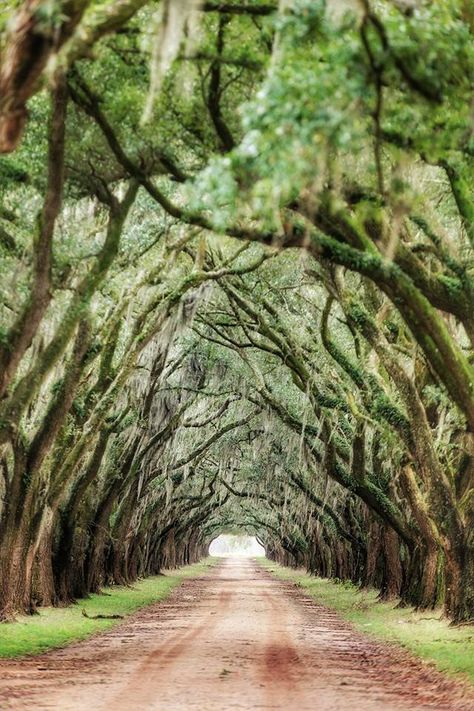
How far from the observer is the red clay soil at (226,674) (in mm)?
9625

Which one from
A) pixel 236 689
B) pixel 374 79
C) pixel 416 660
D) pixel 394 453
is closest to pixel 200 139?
pixel 374 79

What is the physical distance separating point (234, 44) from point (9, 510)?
10.4 m

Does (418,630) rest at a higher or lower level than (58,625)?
lower

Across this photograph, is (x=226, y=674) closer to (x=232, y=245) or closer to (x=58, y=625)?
(x=58, y=625)

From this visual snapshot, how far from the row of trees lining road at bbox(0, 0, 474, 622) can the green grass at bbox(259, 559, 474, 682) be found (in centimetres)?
83

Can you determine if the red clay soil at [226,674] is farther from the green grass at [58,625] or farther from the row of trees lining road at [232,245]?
the row of trees lining road at [232,245]

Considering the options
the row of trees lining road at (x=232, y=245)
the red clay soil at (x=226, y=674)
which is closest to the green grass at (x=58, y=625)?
the red clay soil at (x=226, y=674)

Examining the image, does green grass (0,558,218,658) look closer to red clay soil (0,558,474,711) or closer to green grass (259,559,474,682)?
red clay soil (0,558,474,711)

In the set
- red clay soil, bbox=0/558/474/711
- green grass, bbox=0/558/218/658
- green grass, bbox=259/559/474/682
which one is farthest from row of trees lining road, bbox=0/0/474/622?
red clay soil, bbox=0/558/474/711

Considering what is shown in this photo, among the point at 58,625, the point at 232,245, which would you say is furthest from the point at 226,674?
the point at 232,245

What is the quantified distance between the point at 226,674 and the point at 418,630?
7.69 meters

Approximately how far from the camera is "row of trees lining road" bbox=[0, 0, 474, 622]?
787 cm

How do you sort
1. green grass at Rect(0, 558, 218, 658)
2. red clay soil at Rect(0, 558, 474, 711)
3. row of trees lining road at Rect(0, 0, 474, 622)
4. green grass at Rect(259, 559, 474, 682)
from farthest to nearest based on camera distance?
1. green grass at Rect(0, 558, 218, 658)
2. green grass at Rect(259, 559, 474, 682)
3. red clay soil at Rect(0, 558, 474, 711)
4. row of trees lining road at Rect(0, 0, 474, 622)

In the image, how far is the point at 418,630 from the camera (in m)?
18.4
